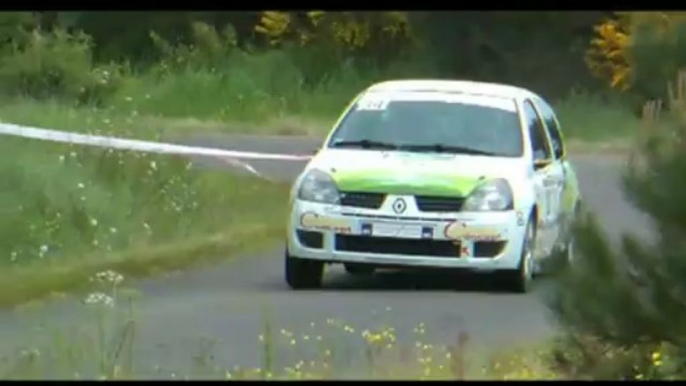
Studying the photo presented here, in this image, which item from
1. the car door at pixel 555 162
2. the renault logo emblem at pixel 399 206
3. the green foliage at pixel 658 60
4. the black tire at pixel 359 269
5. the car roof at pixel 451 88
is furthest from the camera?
the car roof at pixel 451 88

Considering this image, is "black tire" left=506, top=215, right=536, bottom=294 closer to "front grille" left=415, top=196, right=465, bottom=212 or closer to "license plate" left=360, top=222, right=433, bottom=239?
"front grille" left=415, top=196, right=465, bottom=212

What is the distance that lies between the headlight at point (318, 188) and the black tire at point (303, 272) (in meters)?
0.49

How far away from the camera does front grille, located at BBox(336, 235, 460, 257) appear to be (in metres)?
14.1

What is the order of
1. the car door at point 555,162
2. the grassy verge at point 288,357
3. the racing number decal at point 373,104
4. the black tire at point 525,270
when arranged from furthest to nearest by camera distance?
the car door at point 555,162
the racing number decal at point 373,104
the black tire at point 525,270
the grassy verge at point 288,357

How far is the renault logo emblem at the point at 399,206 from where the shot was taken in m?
14.0

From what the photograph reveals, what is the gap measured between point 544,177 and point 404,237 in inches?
68.4

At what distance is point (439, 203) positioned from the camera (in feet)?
46.3

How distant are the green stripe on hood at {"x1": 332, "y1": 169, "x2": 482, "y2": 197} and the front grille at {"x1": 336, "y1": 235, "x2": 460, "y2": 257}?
352 millimetres

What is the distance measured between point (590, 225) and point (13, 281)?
553cm

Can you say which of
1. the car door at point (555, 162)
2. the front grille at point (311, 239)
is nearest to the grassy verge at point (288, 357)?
the front grille at point (311, 239)

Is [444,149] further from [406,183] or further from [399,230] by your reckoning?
[399,230]

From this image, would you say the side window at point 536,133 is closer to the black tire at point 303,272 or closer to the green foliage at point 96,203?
the black tire at point 303,272

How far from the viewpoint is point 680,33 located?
9.15m

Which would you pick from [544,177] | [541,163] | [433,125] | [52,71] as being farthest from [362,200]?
[52,71]
